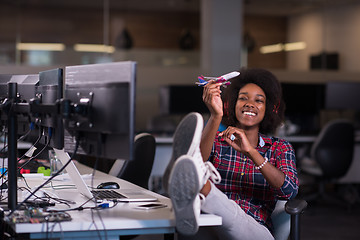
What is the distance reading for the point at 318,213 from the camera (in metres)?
5.68

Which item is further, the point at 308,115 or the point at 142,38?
the point at 142,38

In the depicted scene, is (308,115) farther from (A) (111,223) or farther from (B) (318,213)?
(A) (111,223)

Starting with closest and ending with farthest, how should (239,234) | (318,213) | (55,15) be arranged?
(239,234) → (318,213) → (55,15)

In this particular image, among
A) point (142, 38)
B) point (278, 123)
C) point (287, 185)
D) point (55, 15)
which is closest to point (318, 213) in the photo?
point (278, 123)

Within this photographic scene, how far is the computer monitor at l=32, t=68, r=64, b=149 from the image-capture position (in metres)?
2.08

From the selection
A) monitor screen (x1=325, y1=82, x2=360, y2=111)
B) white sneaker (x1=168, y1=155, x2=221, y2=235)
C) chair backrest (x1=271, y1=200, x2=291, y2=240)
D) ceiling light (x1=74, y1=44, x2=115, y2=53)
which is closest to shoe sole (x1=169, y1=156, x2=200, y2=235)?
white sneaker (x1=168, y1=155, x2=221, y2=235)

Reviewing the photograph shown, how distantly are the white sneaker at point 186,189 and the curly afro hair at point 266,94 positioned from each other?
3.37 feet

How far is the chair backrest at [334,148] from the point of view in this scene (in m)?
5.79

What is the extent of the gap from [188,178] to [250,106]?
99cm

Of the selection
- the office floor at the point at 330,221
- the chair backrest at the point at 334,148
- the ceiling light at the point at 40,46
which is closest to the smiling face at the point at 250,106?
the office floor at the point at 330,221

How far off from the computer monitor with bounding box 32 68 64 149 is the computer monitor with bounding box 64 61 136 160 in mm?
61

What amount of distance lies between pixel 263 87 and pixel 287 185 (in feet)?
1.86

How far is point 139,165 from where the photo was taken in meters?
3.34

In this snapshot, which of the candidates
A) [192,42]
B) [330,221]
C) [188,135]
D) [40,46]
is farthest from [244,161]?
[192,42]
